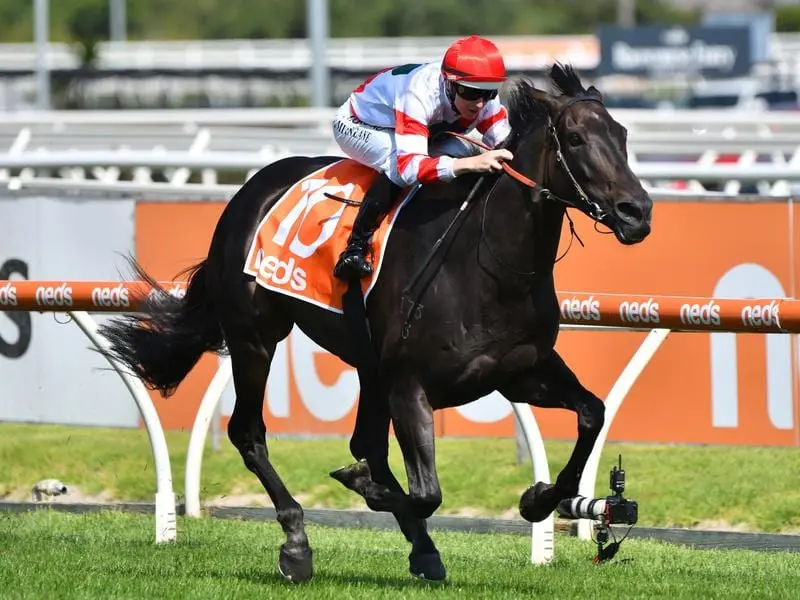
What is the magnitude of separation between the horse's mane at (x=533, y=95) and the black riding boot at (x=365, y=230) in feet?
1.77

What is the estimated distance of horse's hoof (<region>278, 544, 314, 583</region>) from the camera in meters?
6.19

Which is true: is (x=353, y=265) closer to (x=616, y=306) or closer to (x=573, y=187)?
(x=573, y=187)

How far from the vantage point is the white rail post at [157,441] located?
24.3 feet

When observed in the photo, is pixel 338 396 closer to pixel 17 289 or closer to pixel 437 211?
pixel 17 289

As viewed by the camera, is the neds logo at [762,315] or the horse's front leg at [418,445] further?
the neds logo at [762,315]

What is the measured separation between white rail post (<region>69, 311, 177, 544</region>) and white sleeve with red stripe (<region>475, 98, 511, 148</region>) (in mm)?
2100

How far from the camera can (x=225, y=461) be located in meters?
9.44

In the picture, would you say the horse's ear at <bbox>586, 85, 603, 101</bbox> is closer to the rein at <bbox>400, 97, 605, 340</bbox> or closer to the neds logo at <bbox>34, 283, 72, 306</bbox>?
the rein at <bbox>400, 97, 605, 340</bbox>

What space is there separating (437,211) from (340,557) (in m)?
1.69

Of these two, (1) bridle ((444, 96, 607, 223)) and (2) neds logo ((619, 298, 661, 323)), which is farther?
(2) neds logo ((619, 298, 661, 323))

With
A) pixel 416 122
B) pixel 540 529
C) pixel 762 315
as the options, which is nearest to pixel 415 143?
pixel 416 122

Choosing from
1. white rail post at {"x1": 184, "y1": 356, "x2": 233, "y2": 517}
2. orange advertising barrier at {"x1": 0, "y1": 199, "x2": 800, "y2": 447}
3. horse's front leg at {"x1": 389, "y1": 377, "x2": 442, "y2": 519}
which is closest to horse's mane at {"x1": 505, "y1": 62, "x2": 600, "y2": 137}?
horse's front leg at {"x1": 389, "y1": 377, "x2": 442, "y2": 519}

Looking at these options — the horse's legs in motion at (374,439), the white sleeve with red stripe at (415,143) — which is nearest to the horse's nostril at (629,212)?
the white sleeve with red stripe at (415,143)

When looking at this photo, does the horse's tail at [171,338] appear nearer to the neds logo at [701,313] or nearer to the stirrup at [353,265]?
the stirrup at [353,265]
